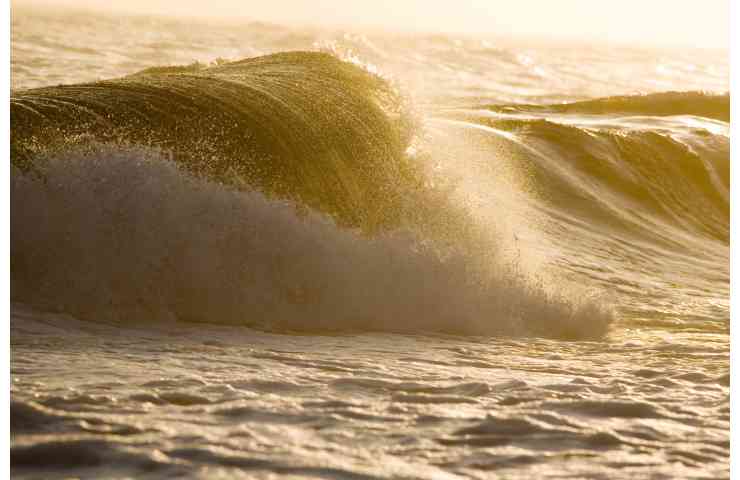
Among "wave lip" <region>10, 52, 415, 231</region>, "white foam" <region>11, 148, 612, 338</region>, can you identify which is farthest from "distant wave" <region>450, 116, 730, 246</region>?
"white foam" <region>11, 148, 612, 338</region>

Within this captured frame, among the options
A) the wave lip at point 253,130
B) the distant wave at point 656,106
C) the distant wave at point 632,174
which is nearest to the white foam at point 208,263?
the wave lip at point 253,130

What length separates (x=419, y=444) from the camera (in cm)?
379

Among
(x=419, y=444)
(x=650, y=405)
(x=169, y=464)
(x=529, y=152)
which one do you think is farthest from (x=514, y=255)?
(x=529, y=152)

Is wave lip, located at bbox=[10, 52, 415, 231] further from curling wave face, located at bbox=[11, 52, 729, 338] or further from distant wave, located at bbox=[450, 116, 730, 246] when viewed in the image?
distant wave, located at bbox=[450, 116, 730, 246]

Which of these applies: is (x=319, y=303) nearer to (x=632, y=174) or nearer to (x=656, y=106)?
(x=632, y=174)

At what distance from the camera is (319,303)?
586cm

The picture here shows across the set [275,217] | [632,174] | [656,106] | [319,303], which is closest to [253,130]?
[275,217]

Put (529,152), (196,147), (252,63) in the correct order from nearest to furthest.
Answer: (196,147)
(252,63)
(529,152)

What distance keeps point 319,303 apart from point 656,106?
12399mm

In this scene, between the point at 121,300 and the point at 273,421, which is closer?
the point at 273,421

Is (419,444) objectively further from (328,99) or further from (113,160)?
(328,99)

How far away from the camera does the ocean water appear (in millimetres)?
3789

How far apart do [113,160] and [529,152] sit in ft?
22.7

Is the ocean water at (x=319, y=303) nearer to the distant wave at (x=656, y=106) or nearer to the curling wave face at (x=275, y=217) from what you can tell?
the curling wave face at (x=275, y=217)
